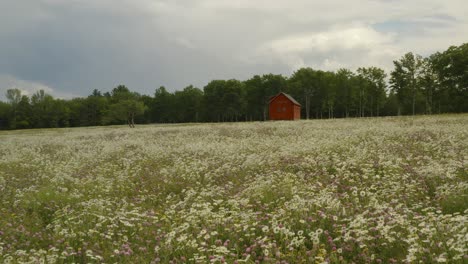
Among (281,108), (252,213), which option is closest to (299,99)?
(281,108)

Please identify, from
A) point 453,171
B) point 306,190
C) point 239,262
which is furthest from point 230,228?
point 453,171

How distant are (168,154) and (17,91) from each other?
14193cm

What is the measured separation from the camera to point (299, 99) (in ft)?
324

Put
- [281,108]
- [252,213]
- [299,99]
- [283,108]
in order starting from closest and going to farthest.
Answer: [252,213]
[283,108]
[281,108]
[299,99]

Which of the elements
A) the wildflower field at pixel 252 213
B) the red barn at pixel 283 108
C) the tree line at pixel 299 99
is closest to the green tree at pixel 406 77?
the tree line at pixel 299 99

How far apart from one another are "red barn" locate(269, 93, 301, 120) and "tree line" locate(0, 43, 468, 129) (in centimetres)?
2029

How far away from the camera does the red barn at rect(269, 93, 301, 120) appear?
220 feet

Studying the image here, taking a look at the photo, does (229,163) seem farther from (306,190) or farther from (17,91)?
(17,91)

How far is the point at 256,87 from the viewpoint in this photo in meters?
102

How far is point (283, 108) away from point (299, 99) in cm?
3226

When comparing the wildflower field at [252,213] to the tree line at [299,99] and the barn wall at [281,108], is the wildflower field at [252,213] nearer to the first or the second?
the barn wall at [281,108]

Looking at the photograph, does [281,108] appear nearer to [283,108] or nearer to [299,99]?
[283,108]

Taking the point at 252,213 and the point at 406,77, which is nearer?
the point at 252,213

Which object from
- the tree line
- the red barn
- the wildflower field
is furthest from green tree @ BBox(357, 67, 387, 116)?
the wildflower field
